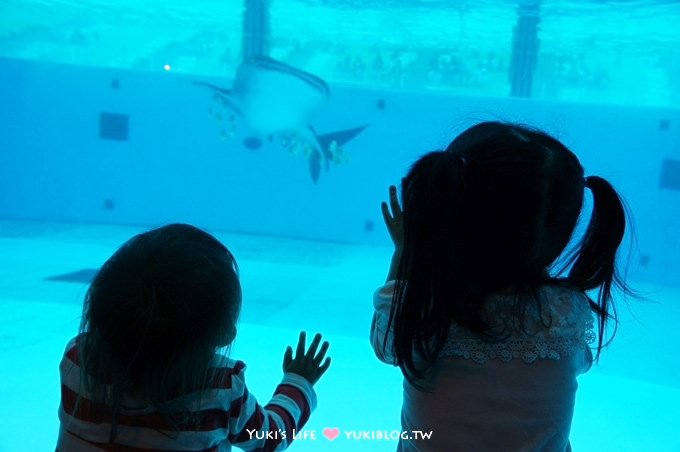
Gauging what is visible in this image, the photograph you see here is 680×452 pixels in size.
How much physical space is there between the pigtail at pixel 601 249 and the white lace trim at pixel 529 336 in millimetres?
158

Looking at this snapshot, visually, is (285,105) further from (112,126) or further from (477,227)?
(477,227)

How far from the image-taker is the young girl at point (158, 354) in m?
1.33

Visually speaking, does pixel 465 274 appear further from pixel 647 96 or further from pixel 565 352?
pixel 647 96

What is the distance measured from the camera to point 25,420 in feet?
10.9

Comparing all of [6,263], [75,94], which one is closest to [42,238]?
[6,263]

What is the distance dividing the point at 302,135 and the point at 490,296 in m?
12.5

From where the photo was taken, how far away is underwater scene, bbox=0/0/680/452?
7.22m

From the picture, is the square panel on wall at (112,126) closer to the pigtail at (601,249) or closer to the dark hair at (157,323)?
the dark hair at (157,323)

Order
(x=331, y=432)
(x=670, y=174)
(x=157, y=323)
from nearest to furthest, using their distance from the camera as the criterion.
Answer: (x=157, y=323), (x=331, y=432), (x=670, y=174)

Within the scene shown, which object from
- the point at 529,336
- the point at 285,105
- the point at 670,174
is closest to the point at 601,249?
the point at 529,336

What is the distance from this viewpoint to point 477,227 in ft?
4.64

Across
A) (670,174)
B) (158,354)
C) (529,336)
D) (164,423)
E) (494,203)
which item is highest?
(670,174)

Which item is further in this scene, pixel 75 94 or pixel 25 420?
pixel 75 94

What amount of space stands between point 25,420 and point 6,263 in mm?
6037
